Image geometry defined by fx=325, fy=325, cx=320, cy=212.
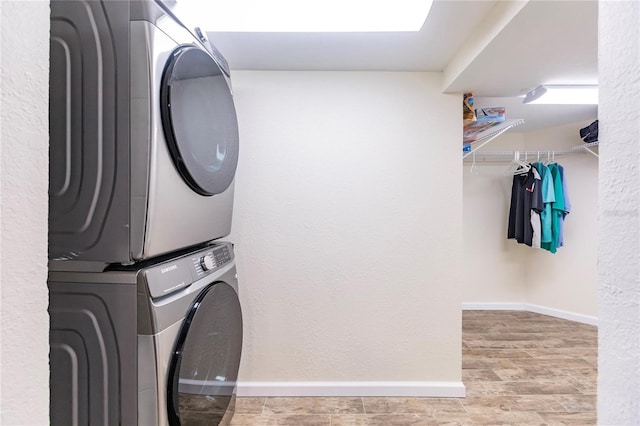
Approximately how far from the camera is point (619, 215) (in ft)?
1.57

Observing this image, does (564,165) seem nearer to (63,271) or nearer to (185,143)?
(185,143)

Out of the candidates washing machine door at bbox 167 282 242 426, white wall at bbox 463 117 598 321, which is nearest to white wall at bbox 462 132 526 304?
white wall at bbox 463 117 598 321

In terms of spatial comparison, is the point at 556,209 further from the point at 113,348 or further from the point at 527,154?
the point at 113,348

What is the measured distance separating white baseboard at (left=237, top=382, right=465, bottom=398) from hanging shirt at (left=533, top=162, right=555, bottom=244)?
2.05 meters

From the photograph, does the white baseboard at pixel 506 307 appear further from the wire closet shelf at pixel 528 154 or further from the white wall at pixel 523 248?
the wire closet shelf at pixel 528 154

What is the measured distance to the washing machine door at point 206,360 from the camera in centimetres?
97

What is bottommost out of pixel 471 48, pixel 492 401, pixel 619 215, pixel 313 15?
pixel 492 401

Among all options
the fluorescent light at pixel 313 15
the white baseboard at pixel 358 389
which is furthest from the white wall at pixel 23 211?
the white baseboard at pixel 358 389

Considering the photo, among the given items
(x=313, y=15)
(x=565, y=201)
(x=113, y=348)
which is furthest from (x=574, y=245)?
(x=113, y=348)

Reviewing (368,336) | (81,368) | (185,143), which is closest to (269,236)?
(368,336)

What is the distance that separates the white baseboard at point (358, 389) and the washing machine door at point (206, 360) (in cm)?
65

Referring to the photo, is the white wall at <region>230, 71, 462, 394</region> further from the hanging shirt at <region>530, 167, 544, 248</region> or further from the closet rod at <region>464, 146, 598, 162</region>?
the hanging shirt at <region>530, 167, 544, 248</region>

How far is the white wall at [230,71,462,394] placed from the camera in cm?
202

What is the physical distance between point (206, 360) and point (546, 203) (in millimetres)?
3498
